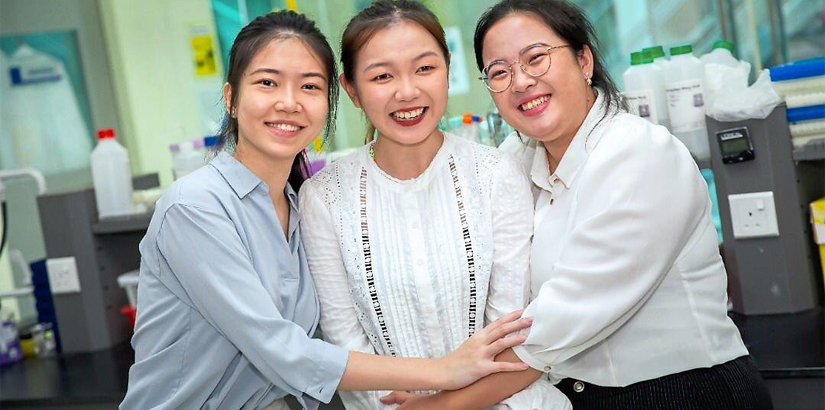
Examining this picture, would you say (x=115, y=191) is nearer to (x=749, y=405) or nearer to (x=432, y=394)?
(x=432, y=394)

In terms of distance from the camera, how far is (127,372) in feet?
8.10

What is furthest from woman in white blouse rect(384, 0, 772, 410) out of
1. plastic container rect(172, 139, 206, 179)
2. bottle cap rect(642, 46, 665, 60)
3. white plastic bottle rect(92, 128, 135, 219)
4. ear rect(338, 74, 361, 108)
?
white plastic bottle rect(92, 128, 135, 219)

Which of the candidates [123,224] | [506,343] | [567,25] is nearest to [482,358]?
[506,343]

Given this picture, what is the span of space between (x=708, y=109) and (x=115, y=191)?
5.47 feet

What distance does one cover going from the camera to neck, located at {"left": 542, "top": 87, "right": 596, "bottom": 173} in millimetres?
1657

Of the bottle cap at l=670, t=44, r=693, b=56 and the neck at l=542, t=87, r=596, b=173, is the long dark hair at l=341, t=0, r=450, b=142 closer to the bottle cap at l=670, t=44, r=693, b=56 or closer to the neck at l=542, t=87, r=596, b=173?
the neck at l=542, t=87, r=596, b=173

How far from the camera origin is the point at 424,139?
1.62m

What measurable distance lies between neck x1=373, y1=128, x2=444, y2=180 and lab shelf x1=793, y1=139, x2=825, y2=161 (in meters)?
0.94

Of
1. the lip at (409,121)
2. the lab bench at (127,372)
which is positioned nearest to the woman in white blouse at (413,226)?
the lip at (409,121)

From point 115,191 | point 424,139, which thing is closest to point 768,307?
point 424,139

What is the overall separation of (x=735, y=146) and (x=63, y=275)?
193 centimetres

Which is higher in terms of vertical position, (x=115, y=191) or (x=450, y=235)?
(x=115, y=191)

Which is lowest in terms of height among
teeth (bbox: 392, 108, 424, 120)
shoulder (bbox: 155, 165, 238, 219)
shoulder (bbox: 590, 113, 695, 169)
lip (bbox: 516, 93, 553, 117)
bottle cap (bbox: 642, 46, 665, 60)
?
shoulder (bbox: 590, 113, 695, 169)

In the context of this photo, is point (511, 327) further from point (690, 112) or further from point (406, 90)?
point (690, 112)
